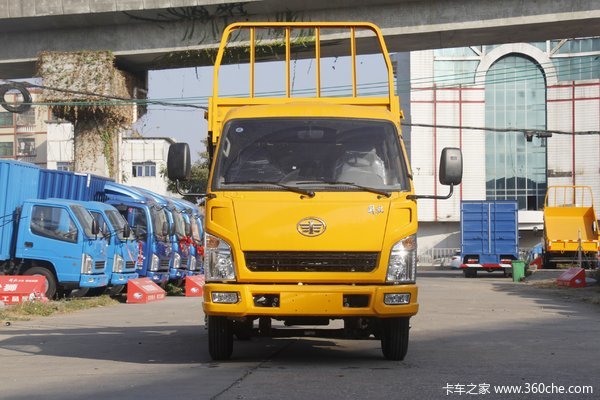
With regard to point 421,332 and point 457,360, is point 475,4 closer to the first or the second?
point 421,332

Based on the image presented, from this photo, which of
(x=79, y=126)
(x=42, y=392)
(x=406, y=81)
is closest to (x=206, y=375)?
(x=42, y=392)

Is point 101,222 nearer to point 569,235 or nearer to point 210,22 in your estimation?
point 210,22

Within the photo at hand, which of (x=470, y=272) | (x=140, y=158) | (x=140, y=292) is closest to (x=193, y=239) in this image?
(x=140, y=292)

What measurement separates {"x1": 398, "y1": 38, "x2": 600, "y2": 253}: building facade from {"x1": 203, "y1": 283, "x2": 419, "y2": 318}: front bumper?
55186mm

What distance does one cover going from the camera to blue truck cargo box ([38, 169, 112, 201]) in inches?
913

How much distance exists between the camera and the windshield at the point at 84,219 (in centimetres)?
2177

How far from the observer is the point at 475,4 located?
23.6 meters

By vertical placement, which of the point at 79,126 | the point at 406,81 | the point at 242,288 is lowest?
the point at 242,288

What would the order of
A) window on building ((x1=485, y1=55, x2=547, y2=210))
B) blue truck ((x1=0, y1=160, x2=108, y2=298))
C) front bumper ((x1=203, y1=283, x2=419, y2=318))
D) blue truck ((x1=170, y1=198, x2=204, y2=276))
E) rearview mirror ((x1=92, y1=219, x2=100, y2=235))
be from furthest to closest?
window on building ((x1=485, y1=55, x2=547, y2=210)) < blue truck ((x1=170, y1=198, x2=204, y2=276)) < rearview mirror ((x1=92, y1=219, x2=100, y2=235)) < blue truck ((x1=0, y1=160, x2=108, y2=298)) < front bumper ((x1=203, y1=283, x2=419, y2=318))

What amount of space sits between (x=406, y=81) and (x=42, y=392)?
58.0m

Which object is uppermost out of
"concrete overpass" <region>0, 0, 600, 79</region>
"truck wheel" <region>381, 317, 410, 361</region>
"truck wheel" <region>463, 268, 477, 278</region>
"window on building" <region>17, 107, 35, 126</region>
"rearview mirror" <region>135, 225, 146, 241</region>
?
"window on building" <region>17, 107, 35, 126</region>

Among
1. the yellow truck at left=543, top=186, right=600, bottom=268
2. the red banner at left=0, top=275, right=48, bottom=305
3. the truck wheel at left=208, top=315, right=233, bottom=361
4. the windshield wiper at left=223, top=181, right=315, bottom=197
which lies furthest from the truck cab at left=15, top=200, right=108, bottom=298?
the yellow truck at left=543, top=186, right=600, bottom=268

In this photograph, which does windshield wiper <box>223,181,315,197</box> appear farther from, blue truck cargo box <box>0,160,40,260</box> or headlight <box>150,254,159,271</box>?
headlight <box>150,254,159,271</box>

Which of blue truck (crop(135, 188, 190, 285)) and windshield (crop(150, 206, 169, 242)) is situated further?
blue truck (crop(135, 188, 190, 285))
